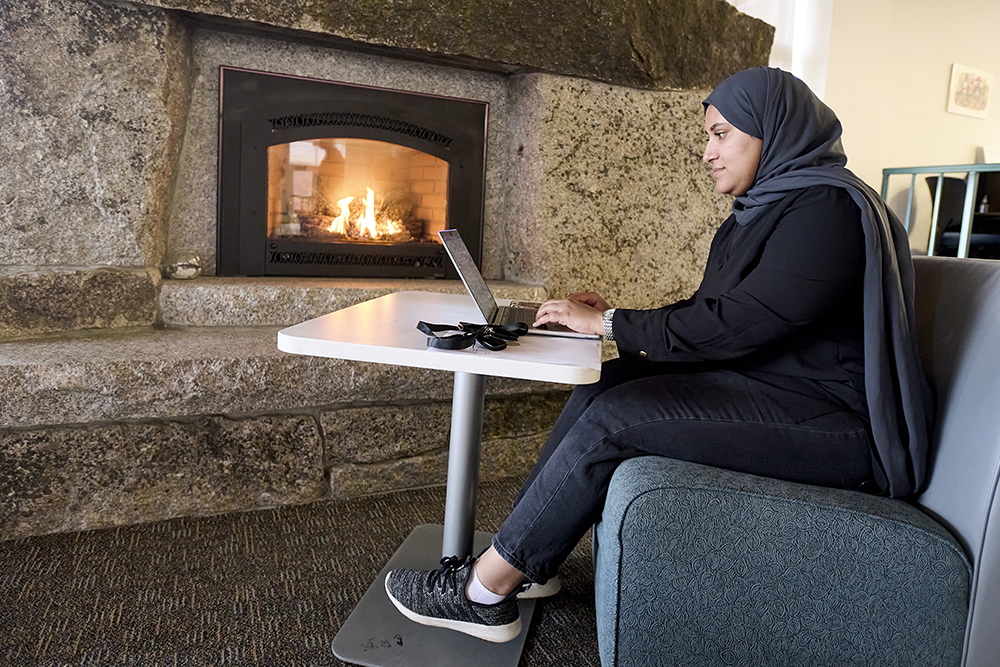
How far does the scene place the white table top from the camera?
1064 millimetres

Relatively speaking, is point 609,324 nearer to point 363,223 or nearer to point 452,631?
point 452,631

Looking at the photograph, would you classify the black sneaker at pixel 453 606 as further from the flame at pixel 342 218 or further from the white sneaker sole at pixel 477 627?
the flame at pixel 342 218

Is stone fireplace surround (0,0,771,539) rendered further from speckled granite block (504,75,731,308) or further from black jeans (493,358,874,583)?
black jeans (493,358,874,583)

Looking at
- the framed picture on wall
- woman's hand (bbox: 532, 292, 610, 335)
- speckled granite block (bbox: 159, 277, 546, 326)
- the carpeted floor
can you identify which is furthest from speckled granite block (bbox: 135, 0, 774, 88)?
the framed picture on wall

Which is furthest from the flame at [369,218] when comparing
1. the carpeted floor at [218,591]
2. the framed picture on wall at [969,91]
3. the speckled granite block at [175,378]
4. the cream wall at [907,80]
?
the framed picture on wall at [969,91]

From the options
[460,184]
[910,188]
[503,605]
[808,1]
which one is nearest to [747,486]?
[503,605]

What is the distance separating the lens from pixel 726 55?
2.73 m

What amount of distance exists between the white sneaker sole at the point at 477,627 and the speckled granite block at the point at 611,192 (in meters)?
1.35

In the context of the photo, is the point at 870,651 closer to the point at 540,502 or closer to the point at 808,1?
the point at 540,502

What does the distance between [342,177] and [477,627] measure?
5.36ft

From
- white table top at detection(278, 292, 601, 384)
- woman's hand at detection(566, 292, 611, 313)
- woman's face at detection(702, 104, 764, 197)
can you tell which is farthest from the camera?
woman's hand at detection(566, 292, 611, 313)

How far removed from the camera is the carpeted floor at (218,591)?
54.6 inches

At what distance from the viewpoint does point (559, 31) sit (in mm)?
2404

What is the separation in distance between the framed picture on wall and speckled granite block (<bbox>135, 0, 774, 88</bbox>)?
3224 mm
